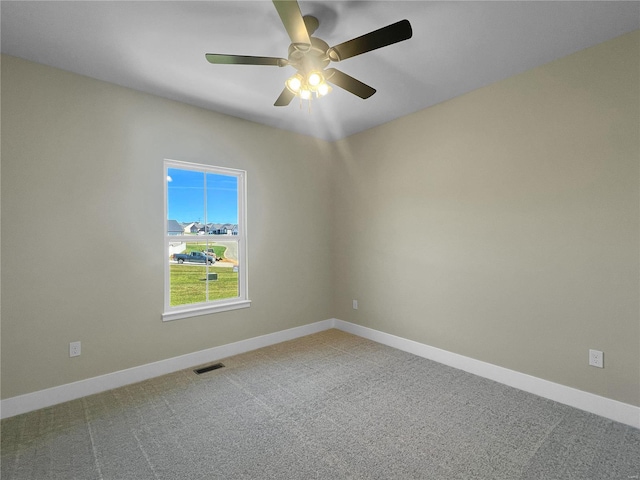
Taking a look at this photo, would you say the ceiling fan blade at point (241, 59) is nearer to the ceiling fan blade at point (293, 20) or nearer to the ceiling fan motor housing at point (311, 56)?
the ceiling fan motor housing at point (311, 56)

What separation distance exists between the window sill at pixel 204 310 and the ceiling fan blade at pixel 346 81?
2.48m

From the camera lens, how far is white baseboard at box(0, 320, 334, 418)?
2.35m

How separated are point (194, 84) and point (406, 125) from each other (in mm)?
2232

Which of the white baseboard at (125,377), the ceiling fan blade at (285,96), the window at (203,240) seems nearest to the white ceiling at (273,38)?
the ceiling fan blade at (285,96)

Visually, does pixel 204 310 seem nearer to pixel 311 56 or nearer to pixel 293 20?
pixel 311 56

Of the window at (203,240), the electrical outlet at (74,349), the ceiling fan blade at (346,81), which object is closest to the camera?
the ceiling fan blade at (346,81)

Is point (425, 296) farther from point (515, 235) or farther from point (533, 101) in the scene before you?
point (533, 101)

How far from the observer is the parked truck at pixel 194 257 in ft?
10.7

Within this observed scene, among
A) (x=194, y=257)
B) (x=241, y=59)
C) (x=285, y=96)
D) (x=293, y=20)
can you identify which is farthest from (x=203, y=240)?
(x=293, y=20)

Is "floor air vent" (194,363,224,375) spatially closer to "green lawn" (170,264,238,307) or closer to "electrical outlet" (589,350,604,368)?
"green lawn" (170,264,238,307)

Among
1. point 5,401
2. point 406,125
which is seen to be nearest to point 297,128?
point 406,125

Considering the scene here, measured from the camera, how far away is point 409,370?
3066 millimetres

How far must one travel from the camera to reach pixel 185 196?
3.31m

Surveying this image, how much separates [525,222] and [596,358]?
1120 mm
